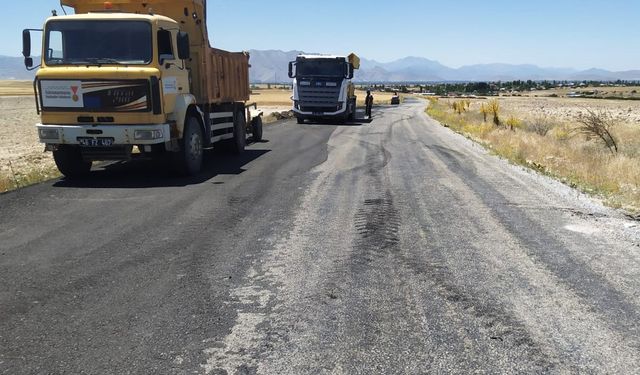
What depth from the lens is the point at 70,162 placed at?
9.50 metres

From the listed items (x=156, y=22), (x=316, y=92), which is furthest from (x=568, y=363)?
(x=316, y=92)

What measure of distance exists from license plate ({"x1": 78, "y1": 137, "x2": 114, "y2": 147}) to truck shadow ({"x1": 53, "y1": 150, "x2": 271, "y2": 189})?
713mm

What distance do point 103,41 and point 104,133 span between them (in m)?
1.62

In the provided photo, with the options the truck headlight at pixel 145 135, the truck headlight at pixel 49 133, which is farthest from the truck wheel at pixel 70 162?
the truck headlight at pixel 145 135

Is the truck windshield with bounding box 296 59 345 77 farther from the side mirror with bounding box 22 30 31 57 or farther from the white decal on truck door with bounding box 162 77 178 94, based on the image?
the side mirror with bounding box 22 30 31 57

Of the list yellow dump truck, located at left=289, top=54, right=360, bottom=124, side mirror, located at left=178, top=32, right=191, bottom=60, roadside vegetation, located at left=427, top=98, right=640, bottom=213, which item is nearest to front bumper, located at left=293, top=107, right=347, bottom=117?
yellow dump truck, located at left=289, top=54, right=360, bottom=124

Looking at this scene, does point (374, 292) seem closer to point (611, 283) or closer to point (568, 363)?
point (568, 363)

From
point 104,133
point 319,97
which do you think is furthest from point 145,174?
point 319,97

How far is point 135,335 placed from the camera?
3.49 metres

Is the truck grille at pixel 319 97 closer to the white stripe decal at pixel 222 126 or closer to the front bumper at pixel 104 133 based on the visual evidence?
the white stripe decal at pixel 222 126

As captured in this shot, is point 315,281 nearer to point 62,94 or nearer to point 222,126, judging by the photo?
point 62,94

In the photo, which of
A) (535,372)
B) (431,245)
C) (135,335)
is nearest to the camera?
(535,372)

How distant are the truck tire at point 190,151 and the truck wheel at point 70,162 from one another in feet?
6.04

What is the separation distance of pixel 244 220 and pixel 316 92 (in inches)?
757
